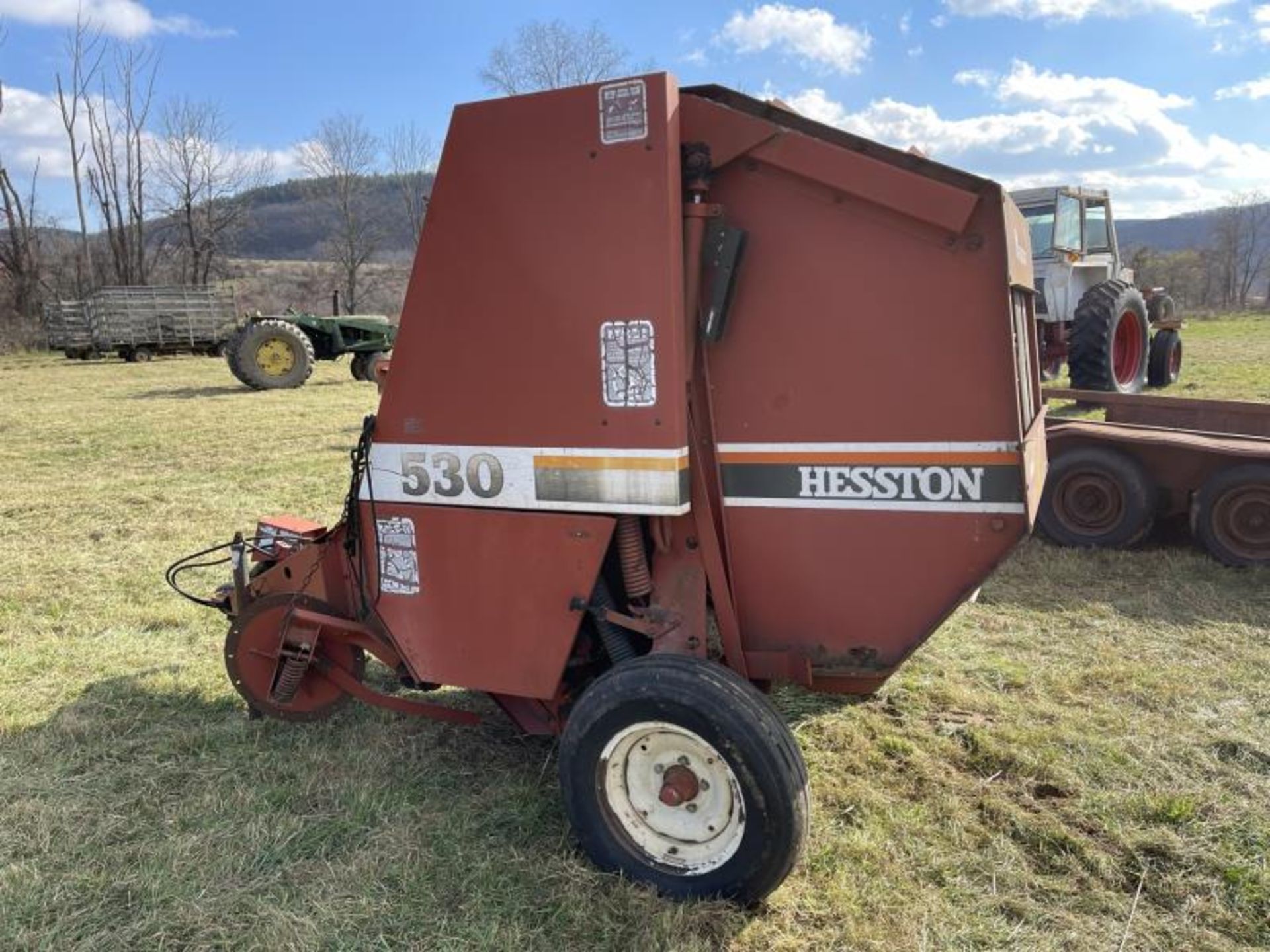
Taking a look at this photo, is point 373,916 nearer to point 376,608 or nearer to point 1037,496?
point 376,608

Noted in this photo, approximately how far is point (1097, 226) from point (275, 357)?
13.7 metres

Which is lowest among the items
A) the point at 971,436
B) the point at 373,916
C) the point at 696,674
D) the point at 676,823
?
the point at 373,916

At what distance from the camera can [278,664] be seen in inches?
128

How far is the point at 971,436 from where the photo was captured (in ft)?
Answer: 7.50

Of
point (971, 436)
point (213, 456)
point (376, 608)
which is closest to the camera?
point (971, 436)

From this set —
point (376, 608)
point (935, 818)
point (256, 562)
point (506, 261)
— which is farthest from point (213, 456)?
point (935, 818)

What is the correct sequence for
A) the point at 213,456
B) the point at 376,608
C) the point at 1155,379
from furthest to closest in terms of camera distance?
the point at 1155,379
the point at 213,456
the point at 376,608

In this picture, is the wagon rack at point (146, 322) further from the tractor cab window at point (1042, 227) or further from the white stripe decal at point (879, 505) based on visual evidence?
the white stripe decal at point (879, 505)

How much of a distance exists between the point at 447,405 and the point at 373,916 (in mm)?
1457

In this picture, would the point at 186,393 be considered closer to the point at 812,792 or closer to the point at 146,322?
the point at 146,322

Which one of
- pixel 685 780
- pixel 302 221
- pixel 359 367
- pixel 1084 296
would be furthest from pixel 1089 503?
pixel 302 221

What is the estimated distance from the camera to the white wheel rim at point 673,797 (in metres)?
2.33

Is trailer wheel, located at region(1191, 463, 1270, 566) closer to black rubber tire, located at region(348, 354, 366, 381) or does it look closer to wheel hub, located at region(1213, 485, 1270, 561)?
wheel hub, located at region(1213, 485, 1270, 561)

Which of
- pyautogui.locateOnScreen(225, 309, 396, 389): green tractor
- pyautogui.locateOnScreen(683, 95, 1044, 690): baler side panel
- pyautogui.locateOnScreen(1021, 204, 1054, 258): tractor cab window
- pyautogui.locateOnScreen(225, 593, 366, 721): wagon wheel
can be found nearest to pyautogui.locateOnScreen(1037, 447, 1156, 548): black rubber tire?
pyautogui.locateOnScreen(683, 95, 1044, 690): baler side panel
